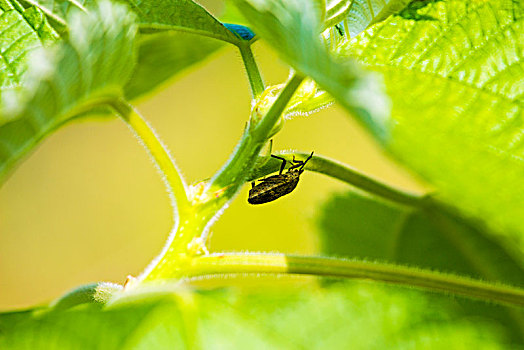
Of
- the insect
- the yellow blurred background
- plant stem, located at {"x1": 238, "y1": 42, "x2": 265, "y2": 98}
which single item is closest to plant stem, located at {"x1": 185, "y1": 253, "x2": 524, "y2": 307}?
plant stem, located at {"x1": 238, "y1": 42, "x2": 265, "y2": 98}

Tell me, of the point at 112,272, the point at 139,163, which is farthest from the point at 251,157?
the point at 139,163

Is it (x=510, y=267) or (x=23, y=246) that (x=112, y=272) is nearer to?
(x=23, y=246)

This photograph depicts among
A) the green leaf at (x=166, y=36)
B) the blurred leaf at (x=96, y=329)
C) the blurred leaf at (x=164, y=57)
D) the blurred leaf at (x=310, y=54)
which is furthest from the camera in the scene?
the blurred leaf at (x=164, y=57)

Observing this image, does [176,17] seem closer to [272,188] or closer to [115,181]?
[272,188]

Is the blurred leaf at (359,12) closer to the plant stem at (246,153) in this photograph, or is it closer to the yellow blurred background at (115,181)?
the plant stem at (246,153)

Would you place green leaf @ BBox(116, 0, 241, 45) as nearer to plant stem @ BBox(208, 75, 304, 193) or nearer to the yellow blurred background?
plant stem @ BBox(208, 75, 304, 193)

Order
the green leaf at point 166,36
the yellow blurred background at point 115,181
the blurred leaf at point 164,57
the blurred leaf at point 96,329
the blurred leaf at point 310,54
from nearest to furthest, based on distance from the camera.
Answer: the blurred leaf at point 310,54 < the blurred leaf at point 96,329 < the green leaf at point 166,36 < the blurred leaf at point 164,57 < the yellow blurred background at point 115,181

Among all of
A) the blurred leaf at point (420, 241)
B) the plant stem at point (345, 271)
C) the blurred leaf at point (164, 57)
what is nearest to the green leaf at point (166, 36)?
the blurred leaf at point (164, 57)
